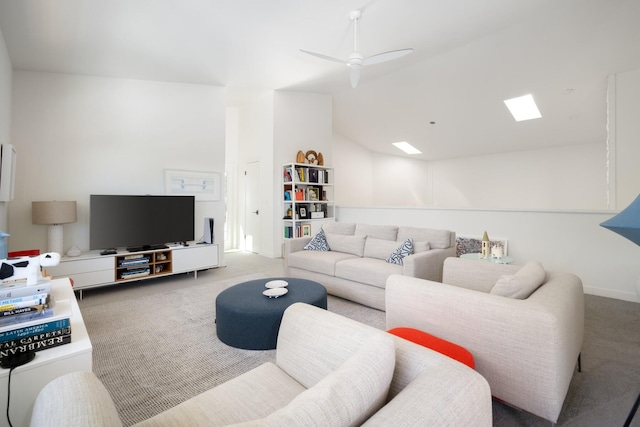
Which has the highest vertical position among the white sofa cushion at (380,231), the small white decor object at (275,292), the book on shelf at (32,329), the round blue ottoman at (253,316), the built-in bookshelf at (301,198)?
the built-in bookshelf at (301,198)

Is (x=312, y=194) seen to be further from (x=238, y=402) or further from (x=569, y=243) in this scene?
(x=238, y=402)

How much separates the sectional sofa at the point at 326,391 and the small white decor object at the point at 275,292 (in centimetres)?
112

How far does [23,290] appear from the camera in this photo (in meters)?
1.61

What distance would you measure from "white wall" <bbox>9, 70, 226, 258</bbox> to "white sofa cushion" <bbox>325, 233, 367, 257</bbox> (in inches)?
81.7

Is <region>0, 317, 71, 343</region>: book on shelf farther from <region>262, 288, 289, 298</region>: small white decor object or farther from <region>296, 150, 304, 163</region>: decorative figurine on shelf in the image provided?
<region>296, 150, 304, 163</region>: decorative figurine on shelf

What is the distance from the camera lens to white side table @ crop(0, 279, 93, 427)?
1.21 m

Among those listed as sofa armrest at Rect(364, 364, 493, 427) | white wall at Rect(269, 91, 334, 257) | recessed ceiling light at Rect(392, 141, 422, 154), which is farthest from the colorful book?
recessed ceiling light at Rect(392, 141, 422, 154)

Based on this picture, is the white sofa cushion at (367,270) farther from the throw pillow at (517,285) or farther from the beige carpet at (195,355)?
the throw pillow at (517,285)

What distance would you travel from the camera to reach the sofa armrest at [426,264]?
9.65 feet

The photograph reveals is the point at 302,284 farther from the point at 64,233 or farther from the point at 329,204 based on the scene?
the point at 329,204

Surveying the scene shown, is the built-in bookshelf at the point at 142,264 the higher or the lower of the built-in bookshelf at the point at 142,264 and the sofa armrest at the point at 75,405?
the lower

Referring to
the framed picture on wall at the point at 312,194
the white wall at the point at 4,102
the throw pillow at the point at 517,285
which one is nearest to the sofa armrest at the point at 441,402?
the throw pillow at the point at 517,285

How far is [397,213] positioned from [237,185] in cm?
369

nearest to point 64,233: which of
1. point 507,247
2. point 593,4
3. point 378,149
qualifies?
point 507,247
